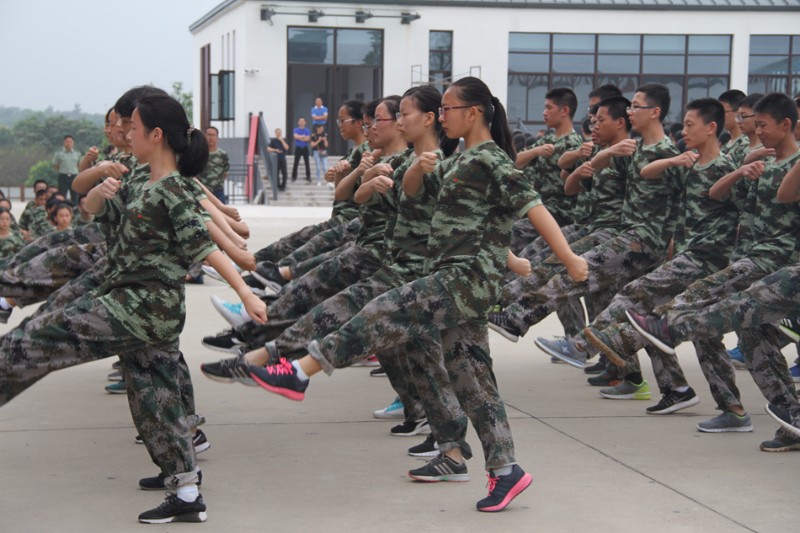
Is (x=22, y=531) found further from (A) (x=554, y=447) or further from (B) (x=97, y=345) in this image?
(A) (x=554, y=447)

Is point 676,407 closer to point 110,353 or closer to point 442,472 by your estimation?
point 442,472

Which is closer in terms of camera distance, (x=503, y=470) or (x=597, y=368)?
(x=503, y=470)

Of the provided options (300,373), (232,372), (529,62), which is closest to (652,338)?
(300,373)

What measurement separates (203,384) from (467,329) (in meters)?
3.64

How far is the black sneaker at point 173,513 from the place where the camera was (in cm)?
486

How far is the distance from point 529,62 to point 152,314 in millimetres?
30725

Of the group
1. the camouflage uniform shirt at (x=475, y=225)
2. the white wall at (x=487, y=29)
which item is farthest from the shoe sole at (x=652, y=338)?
the white wall at (x=487, y=29)

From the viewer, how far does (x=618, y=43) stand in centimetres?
3441

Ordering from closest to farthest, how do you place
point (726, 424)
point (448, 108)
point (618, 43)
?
point (448, 108), point (726, 424), point (618, 43)

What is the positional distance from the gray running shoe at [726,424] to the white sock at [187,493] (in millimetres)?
3159

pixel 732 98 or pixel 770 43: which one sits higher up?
pixel 770 43

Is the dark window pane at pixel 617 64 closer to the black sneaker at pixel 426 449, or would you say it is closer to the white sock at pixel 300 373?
the black sneaker at pixel 426 449

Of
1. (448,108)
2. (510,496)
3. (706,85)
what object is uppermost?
(706,85)

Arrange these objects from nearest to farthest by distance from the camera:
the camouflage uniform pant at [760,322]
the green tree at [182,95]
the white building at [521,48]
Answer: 1. the camouflage uniform pant at [760,322]
2. the white building at [521,48]
3. the green tree at [182,95]
